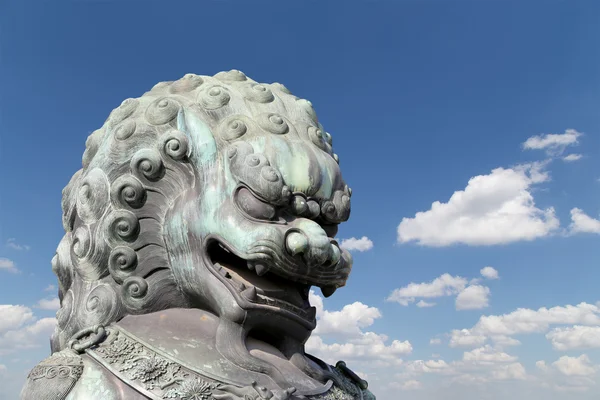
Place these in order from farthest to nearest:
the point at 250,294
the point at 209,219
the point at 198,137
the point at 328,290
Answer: the point at 328,290 → the point at 198,137 → the point at 209,219 → the point at 250,294

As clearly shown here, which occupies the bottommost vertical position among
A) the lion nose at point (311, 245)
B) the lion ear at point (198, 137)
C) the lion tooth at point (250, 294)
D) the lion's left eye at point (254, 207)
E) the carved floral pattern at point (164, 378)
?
the carved floral pattern at point (164, 378)

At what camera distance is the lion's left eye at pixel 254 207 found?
384cm

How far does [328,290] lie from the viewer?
428 cm

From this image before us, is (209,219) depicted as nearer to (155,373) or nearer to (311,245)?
(311,245)

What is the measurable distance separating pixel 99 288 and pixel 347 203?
1.90 m

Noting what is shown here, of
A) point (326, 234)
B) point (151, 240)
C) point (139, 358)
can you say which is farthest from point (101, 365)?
point (326, 234)

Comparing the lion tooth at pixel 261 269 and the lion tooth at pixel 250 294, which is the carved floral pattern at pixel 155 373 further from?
the lion tooth at pixel 261 269

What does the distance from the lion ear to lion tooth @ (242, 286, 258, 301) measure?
3.11ft

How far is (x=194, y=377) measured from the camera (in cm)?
354

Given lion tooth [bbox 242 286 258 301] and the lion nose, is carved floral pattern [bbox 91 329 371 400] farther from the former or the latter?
the lion nose

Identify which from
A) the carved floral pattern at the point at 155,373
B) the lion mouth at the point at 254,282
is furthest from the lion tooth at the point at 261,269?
the carved floral pattern at the point at 155,373

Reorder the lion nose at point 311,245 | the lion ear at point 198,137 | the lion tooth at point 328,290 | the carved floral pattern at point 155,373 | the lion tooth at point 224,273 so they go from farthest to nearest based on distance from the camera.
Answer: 1. the lion tooth at point 328,290
2. the lion ear at point 198,137
3. the lion tooth at point 224,273
4. the lion nose at point 311,245
5. the carved floral pattern at point 155,373

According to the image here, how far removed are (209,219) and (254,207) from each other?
1.07 feet

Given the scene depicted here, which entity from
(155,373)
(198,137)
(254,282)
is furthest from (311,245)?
(155,373)
